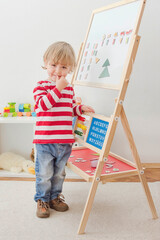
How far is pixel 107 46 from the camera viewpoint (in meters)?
1.65

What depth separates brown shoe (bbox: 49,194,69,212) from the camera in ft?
5.83

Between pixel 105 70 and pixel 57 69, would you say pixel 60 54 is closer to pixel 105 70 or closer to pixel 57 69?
pixel 57 69

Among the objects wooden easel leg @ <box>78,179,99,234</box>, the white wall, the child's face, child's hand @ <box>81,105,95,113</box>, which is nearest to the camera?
wooden easel leg @ <box>78,179,99,234</box>

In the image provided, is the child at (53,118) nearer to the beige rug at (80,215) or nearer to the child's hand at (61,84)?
the child's hand at (61,84)

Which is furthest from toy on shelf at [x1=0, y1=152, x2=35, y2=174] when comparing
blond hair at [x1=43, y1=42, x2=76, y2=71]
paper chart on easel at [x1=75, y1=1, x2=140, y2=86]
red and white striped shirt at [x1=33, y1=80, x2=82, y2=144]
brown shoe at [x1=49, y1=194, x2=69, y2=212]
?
blond hair at [x1=43, y1=42, x2=76, y2=71]

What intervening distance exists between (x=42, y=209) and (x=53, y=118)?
53 centimetres

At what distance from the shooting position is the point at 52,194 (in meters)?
1.82

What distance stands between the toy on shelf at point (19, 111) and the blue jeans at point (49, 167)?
0.72 metres

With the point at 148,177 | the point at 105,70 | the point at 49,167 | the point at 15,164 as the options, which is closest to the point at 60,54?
the point at 105,70

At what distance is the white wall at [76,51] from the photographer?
2.37 meters

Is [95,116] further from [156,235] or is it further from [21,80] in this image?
[21,80]

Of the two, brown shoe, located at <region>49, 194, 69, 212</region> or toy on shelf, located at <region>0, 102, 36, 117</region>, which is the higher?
toy on shelf, located at <region>0, 102, 36, 117</region>

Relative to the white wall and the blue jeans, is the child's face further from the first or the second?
the white wall

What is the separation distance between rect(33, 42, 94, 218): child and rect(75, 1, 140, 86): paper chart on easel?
0.46ft
